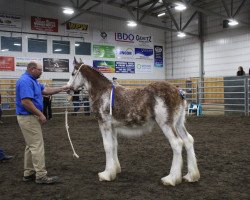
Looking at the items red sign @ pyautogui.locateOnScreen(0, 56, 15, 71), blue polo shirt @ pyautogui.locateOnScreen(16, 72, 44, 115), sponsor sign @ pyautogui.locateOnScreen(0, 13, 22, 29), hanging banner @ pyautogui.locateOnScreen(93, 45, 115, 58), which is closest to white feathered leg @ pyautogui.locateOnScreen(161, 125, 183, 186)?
blue polo shirt @ pyautogui.locateOnScreen(16, 72, 44, 115)

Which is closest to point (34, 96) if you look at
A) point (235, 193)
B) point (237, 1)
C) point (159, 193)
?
point (159, 193)

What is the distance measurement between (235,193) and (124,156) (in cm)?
287

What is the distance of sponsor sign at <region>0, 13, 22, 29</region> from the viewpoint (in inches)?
855

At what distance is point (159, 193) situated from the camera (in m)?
4.08

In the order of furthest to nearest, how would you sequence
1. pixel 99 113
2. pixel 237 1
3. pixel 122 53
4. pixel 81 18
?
pixel 122 53 < pixel 81 18 < pixel 237 1 < pixel 99 113

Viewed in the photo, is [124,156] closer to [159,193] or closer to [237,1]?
[159,193]

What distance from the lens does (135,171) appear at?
529cm

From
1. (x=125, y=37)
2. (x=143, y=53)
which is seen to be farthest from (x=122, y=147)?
(x=143, y=53)

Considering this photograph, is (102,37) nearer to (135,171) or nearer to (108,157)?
(135,171)

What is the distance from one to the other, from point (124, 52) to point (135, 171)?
23.4 m

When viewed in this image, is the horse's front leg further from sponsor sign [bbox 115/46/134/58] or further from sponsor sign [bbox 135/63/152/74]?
sponsor sign [bbox 135/63/152/74]

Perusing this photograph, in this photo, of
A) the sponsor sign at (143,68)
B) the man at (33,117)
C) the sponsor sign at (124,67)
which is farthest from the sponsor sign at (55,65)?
the man at (33,117)

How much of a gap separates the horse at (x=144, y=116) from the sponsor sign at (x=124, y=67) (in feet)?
73.4

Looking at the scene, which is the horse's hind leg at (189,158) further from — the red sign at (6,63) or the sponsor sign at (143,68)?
the sponsor sign at (143,68)
